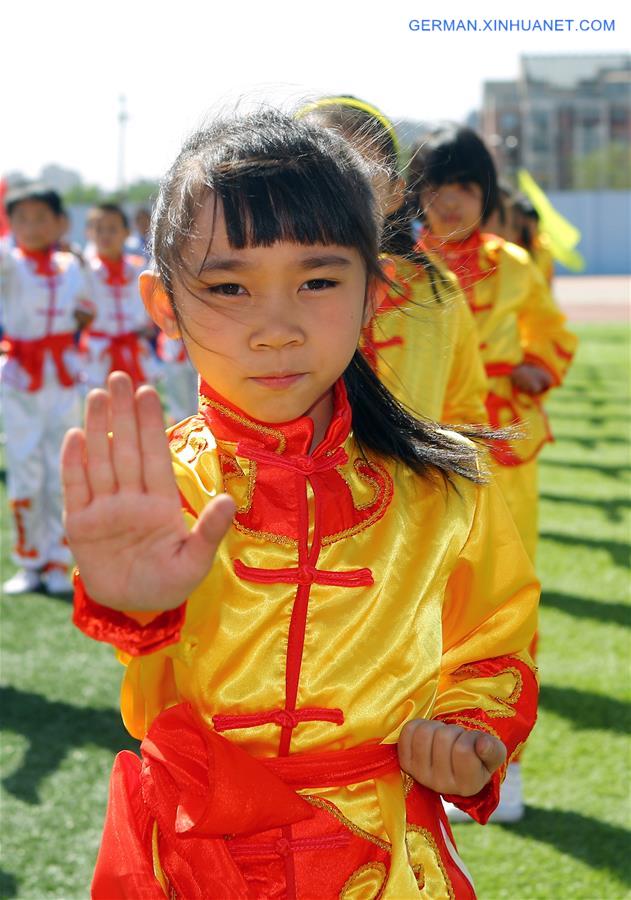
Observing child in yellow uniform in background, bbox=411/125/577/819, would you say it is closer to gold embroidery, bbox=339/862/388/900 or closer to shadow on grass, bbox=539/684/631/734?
shadow on grass, bbox=539/684/631/734

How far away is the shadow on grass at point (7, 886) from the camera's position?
3.37 m

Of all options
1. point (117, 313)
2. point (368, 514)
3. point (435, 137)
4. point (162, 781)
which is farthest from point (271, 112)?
point (117, 313)

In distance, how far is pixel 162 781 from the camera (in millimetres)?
1802

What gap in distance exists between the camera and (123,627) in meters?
1.57

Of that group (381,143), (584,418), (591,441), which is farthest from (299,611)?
(584,418)

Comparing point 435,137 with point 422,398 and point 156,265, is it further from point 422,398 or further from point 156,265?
point 156,265

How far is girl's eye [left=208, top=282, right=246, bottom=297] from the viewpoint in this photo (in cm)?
175

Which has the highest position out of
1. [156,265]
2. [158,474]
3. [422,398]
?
[156,265]

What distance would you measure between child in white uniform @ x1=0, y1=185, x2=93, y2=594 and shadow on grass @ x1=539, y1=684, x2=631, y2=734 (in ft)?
9.23

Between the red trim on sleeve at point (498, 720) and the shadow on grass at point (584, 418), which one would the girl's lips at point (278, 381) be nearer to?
the red trim on sleeve at point (498, 720)

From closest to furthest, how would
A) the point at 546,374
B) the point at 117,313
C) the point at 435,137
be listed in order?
the point at 435,137 < the point at 546,374 < the point at 117,313

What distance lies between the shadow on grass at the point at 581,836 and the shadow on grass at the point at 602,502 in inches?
187

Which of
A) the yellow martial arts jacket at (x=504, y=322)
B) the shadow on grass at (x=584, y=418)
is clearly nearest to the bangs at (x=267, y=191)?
the yellow martial arts jacket at (x=504, y=322)

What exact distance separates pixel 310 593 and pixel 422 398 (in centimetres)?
151
